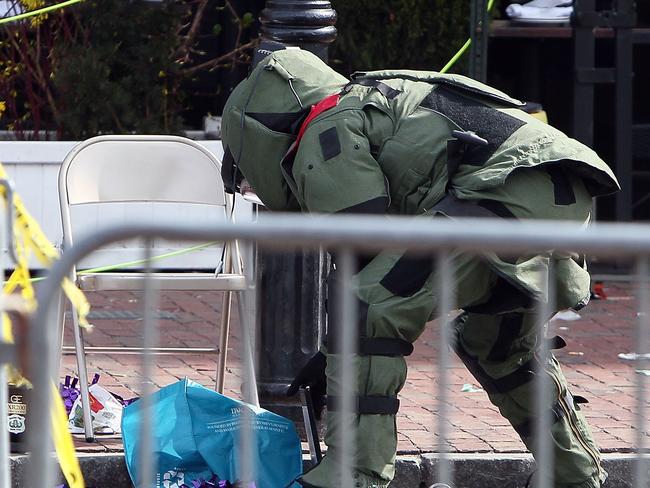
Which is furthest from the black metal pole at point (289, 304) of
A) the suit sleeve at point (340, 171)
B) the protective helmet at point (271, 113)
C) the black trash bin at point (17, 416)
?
the suit sleeve at point (340, 171)

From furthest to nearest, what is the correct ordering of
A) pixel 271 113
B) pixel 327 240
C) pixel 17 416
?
1. pixel 17 416
2. pixel 271 113
3. pixel 327 240

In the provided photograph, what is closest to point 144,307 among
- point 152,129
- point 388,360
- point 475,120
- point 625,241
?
point 625,241

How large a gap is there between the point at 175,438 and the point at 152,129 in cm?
400

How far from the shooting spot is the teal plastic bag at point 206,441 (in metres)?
4.30

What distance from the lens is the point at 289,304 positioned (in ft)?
16.4

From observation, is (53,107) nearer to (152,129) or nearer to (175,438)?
(152,129)

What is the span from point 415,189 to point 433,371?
1.14 metres

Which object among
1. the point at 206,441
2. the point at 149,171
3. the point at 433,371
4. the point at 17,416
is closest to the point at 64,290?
the point at 206,441

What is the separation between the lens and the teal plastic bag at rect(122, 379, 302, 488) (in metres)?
4.30

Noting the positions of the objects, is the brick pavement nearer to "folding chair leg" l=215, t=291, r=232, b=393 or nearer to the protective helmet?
"folding chair leg" l=215, t=291, r=232, b=393

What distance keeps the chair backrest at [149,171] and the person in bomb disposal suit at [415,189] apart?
109cm

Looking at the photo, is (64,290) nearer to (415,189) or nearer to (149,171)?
(415,189)

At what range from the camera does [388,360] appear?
385cm

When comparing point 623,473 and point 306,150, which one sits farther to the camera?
point 623,473
